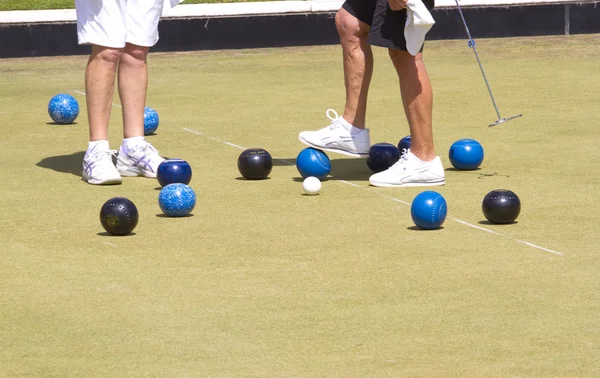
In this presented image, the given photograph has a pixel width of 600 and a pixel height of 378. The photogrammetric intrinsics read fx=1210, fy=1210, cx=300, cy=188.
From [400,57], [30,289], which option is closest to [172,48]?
[400,57]

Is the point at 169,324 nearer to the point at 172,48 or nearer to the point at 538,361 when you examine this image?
the point at 538,361

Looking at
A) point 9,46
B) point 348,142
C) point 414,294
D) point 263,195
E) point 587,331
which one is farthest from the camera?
point 9,46

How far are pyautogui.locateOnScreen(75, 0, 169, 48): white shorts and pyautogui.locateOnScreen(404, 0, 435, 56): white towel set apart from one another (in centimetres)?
159

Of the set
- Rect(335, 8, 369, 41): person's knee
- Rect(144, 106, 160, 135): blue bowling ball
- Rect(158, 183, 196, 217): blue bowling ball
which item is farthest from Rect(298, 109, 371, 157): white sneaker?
Rect(144, 106, 160, 135): blue bowling ball

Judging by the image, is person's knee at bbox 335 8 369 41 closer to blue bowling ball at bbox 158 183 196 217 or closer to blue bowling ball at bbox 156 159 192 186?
blue bowling ball at bbox 156 159 192 186

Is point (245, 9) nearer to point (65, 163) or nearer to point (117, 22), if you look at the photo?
point (65, 163)

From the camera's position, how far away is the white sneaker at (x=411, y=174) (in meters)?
6.61

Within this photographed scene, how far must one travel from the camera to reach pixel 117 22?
272 inches

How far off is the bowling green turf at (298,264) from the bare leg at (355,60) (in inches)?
15.3

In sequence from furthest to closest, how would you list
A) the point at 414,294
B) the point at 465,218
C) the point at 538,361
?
the point at 465,218
the point at 414,294
the point at 538,361

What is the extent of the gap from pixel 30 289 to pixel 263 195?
6.84 feet

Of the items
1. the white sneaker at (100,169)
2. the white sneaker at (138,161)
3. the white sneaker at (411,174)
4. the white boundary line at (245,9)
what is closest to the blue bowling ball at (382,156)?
the white sneaker at (411,174)

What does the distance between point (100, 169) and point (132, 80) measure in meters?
0.58

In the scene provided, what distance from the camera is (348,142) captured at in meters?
7.16
